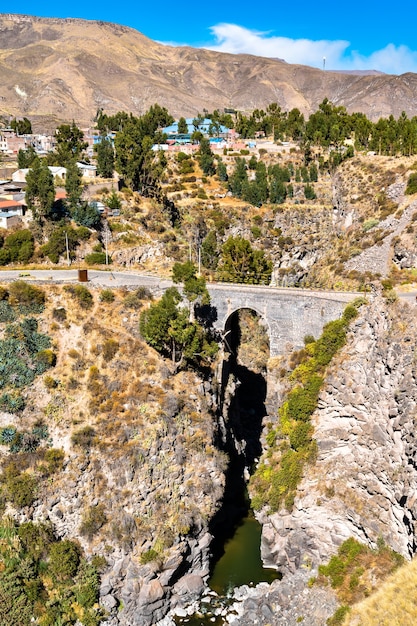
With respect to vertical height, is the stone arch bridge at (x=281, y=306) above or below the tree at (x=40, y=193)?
below

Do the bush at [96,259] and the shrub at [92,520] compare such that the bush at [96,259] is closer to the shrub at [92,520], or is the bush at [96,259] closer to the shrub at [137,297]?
the shrub at [137,297]

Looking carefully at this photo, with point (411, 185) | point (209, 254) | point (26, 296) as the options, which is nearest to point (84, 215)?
point (209, 254)

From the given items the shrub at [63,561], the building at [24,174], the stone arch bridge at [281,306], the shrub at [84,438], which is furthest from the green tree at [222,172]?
the shrub at [63,561]

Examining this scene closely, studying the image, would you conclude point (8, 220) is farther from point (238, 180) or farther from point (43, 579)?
point (238, 180)

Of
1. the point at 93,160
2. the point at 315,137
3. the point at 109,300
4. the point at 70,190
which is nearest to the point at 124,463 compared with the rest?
the point at 109,300

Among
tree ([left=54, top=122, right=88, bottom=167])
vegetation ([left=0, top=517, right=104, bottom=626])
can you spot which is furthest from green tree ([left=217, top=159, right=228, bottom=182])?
vegetation ([left=0, top=517, right=104, bottom=626])
